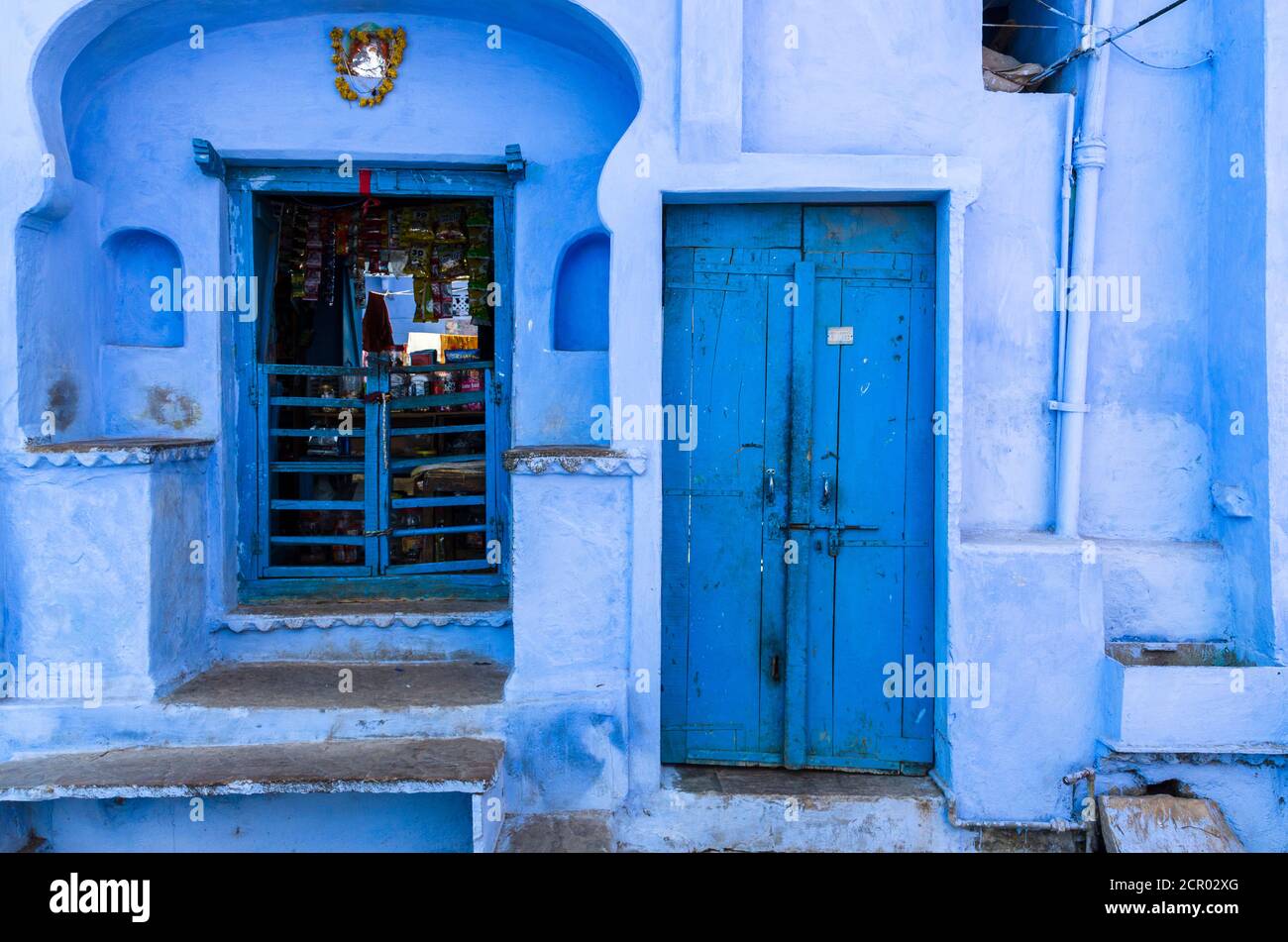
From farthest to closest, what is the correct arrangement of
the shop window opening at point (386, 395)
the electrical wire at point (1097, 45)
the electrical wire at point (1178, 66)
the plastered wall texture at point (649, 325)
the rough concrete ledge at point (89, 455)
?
1. the shop window opening at point (386, 395)
2. the electrical wire at point (1178, 66)
3. the electrical wire at point (1097, 45)
4. the plastered wall texture at point (649, 325)
5. the rough concrete ledge at point (89, 455)

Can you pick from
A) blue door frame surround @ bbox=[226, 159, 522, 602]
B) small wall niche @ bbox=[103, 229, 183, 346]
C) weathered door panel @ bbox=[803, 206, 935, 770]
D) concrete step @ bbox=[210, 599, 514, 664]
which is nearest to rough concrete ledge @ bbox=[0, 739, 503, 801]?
concrete step @ bbox=[210, 599, 514, 664]

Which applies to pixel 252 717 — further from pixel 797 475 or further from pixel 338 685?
pixel 797 475

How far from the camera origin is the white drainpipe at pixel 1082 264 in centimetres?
420

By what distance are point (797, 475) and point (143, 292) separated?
344cm

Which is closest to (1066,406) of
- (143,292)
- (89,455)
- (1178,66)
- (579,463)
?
(1178,66)

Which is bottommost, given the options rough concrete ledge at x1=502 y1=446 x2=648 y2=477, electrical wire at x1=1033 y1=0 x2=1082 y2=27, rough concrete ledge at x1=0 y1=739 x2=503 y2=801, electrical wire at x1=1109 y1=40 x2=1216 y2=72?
rough concrete ledge at x1=0 y1=739 x2=503 y2=801

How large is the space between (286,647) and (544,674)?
147cm

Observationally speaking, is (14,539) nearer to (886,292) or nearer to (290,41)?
(290,41)

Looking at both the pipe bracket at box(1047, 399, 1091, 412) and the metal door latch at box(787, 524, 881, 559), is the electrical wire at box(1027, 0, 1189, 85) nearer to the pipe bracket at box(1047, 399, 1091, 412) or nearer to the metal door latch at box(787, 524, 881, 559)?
the pipe bracket at box(1047, 399, 1091, 412)

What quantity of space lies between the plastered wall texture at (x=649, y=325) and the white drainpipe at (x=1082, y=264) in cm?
11

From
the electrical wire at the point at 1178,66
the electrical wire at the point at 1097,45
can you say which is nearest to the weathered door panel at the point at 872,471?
the electrical wire at the point at 1097,45

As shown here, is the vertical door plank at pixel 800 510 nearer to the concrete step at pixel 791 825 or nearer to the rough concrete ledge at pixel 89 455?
the concrete step at pixel 791 825

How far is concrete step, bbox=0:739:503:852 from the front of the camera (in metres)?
3.60

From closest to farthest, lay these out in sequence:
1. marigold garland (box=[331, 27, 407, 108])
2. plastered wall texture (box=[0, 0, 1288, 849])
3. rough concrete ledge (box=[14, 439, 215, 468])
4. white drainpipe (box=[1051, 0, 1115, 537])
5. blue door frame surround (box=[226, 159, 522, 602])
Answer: rough concrete ledge (box=[14, 439, 215, 468])
plastered wall texture (box=[0, 0, 1288, 849])
white drainpipe (box=[1051, 0, 1115, 537])
marigold garland (box=[331, 27, 407, 108])
blue door frame surround (box=[226, 159, 522, 602])
